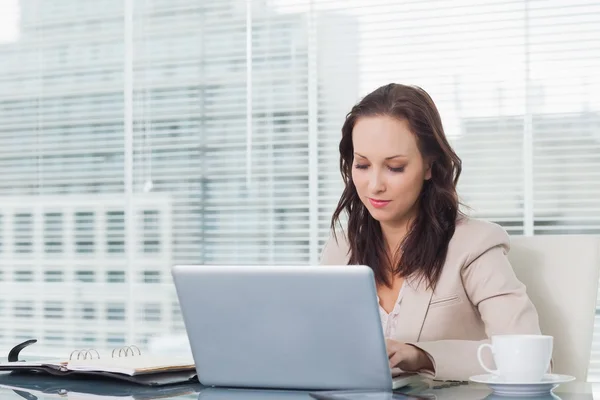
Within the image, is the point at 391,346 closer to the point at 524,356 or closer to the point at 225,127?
the point at 524,356

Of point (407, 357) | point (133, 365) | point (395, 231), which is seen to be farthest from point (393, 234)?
point (133, 365)

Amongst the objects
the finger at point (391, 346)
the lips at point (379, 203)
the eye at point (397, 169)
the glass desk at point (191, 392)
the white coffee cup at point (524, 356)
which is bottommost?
the glass desk at point (191, 392)

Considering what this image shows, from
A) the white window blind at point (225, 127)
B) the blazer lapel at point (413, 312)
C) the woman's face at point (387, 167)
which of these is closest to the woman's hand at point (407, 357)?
the blazer lapel at point (413, 312)

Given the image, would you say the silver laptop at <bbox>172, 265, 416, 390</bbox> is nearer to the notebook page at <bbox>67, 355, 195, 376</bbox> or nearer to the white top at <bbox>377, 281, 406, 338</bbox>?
the notebook page at <bbox>67, 355, 195, 376</bbox>

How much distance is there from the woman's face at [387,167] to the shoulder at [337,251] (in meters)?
0.16

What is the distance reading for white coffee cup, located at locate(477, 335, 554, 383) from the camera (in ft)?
4.08

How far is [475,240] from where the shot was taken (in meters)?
1.79

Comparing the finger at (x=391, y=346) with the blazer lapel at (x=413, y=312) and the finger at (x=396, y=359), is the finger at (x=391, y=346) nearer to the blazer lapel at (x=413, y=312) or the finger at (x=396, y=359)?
the finger at (x=396, y=359)

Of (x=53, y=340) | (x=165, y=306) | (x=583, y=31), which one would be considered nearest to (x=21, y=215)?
(x=53, y=340)

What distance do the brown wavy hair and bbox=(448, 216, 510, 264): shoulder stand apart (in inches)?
0.8

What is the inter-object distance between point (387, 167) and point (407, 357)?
49 cm

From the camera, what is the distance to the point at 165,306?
3912 mm

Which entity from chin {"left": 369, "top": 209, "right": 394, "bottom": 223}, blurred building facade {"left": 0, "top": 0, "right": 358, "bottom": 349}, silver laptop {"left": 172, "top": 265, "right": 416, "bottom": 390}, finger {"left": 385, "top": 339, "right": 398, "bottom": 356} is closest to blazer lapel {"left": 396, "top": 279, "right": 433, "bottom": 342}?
chin {"left": 369, "top": 209, "right": 394, "bottom": 223}

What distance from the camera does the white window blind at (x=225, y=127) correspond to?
3.39 metres
